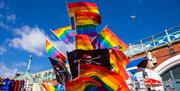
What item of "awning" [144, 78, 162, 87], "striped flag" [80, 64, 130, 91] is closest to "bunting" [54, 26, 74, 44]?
"striped flag" [80, 64, 130, 91]

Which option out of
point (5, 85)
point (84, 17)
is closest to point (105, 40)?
point (84, 17)

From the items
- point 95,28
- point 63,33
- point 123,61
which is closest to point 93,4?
point 95,28

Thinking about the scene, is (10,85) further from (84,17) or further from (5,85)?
(84,17)

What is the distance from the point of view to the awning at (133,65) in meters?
13.4

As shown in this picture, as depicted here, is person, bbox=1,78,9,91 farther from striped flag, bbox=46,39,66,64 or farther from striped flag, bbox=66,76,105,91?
striped flag, bbox=66,76,105,91

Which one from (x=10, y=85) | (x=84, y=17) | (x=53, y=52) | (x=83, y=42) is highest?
(x=84, y=17)

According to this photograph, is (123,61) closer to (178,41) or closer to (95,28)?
(95,28)

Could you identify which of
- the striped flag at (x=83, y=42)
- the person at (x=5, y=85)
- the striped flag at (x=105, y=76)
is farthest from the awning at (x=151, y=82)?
the person at (x=5, y=85)

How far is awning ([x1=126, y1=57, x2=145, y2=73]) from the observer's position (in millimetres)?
13422

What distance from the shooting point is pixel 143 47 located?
1539cm

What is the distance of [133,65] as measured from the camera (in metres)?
13.9

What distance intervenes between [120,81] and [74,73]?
1.69 meters

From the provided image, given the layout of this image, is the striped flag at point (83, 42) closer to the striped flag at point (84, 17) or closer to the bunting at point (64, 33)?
the striped flag at point (84, 17)

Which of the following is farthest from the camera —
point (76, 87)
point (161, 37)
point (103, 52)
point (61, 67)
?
point (161, 37)
